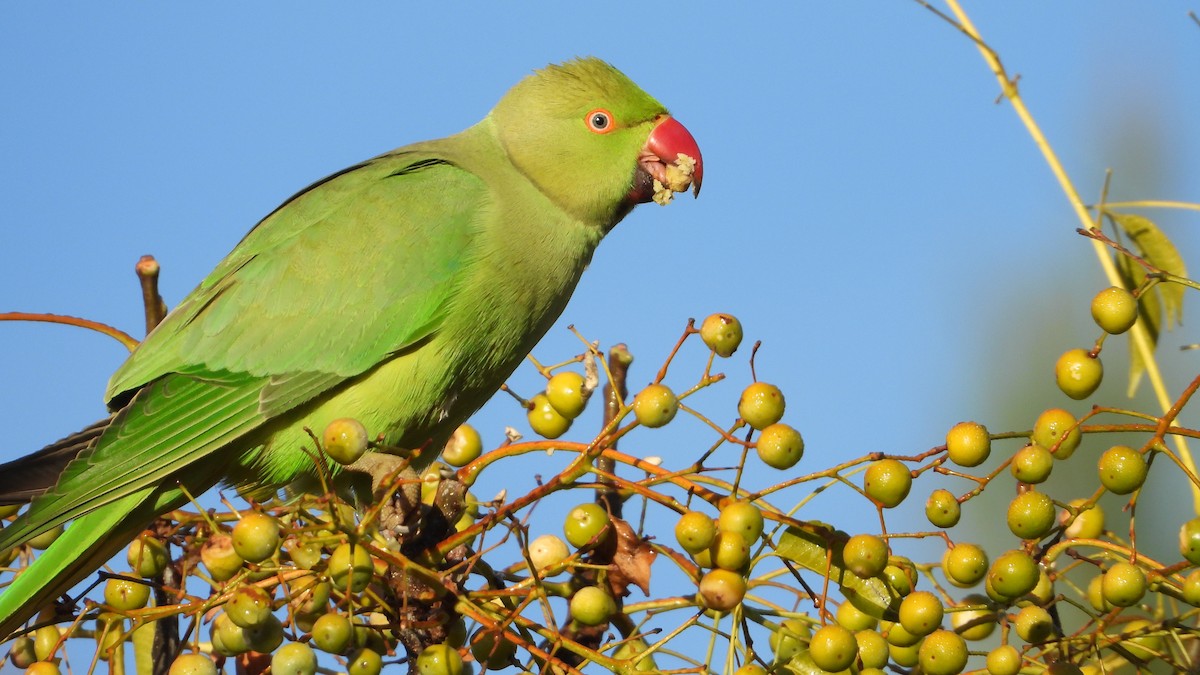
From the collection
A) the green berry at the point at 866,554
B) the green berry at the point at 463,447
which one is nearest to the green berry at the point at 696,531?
the green berry at the point at 866,554

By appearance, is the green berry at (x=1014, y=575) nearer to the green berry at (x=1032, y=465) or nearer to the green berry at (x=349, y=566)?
the green berry at (x=1032, y=465)

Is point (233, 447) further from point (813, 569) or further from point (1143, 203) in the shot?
point (1143, 203)

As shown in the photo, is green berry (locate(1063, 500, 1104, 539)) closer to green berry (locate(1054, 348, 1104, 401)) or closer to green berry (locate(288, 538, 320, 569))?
green berry (locate(1054, 348, 1104, 401))

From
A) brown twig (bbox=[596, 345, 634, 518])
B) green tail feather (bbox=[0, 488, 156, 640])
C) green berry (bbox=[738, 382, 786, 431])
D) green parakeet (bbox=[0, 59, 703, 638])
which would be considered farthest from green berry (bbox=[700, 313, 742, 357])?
green tail feather (bbox=[0, 488, 156, 640])

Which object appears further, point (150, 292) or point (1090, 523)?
point (150, 292)

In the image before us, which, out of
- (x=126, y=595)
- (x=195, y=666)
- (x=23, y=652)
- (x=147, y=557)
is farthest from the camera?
(x=23, y=652)

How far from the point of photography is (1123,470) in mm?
2135

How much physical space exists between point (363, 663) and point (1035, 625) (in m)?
1.23

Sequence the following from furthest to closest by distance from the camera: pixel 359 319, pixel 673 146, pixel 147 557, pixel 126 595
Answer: pixel 673 146 → pixel 359 319 → pixel 147 557 → pixel 126 595

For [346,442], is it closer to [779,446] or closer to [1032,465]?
[779,446]

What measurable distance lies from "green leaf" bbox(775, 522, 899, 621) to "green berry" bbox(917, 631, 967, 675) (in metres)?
0.11

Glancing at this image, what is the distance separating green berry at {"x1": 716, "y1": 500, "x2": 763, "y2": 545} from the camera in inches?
80.7

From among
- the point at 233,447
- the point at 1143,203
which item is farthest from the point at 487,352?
the point at 1143,203

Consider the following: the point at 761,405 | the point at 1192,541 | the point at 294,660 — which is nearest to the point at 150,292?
the point at 294,660
